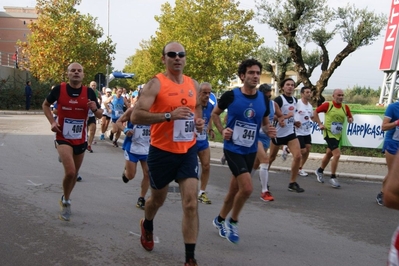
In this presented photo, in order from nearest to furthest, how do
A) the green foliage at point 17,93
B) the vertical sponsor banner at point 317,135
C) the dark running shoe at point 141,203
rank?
the dark running shoe at point 141,203 → the vertical sponsor banner at point 317,135 → the green foliage at point 17,93

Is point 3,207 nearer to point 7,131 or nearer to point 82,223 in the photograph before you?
point 82,223

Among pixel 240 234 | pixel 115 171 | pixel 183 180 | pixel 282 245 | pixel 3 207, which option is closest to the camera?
pixel 183 180

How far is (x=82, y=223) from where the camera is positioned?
19.9 ft

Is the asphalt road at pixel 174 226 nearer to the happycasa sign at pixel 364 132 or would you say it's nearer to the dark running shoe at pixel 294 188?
the dark running shoe at pixel 294 188

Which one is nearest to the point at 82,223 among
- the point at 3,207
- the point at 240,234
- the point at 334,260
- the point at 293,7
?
the point at 3,207

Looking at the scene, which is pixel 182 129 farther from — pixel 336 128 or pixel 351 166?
pixel 351 166

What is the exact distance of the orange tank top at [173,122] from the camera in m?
4.56

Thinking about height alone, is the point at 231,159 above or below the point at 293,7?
below

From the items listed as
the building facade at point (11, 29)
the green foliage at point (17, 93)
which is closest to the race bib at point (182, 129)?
the green foliage at point (17, 93)

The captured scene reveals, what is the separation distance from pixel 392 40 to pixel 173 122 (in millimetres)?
14413

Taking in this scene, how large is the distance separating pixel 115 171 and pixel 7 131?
929 centimetres

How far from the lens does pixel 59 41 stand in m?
33.9

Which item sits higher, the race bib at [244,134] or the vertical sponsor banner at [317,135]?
the race bib at [244,134]

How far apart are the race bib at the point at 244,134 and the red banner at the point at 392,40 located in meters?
13.0
